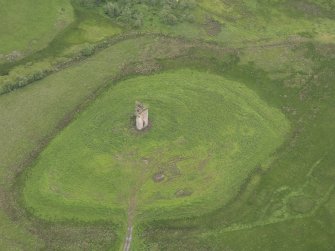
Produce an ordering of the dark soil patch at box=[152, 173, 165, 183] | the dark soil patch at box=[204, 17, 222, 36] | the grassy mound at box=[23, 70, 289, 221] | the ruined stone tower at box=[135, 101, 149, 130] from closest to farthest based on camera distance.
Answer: the grassy mound at box=[23, 70, 289, 221], the dark soil patch at box=[152, 173, 165, 183], the ruined stone tower at box=[135, 101, 149, 130], the dark soil patch at box=[204, 17, 222, 36]

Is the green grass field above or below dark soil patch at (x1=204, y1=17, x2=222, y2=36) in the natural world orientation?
below

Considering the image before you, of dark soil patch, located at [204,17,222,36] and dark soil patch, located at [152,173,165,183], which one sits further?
dark soil patch, located at [204,17,222,36]

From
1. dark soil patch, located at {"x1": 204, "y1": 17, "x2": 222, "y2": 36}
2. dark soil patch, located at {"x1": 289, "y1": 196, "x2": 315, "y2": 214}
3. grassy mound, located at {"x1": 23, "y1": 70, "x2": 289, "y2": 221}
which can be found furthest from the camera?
dark soil patch, located at {"x1": 204, "y1": 17, "x2": 222, "y2": 36}

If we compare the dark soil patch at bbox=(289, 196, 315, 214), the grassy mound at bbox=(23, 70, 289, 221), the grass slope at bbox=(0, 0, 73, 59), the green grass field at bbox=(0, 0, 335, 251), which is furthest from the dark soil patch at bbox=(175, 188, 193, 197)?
the grass slope at bbox=(0, 0, 73, 59)

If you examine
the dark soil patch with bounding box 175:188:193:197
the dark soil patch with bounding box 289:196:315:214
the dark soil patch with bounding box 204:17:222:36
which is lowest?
the dark soil patch with bounding box 175:188:193:197

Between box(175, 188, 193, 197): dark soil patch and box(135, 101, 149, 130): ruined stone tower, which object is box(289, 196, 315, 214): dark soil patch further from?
box(135, 101, 149, 130): ruined stone tower

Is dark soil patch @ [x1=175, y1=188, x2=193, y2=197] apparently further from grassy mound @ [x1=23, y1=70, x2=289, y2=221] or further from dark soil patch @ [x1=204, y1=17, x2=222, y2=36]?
dark soil patch @ [x1=204, y1=17, x2=222, y2=36]

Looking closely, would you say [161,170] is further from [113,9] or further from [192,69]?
[113,9]

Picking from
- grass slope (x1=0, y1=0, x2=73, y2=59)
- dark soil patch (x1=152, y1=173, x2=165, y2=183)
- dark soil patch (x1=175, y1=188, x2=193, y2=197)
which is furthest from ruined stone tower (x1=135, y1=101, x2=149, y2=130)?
grass slope (x1=0, y1=0, x2=73, y2=59)
